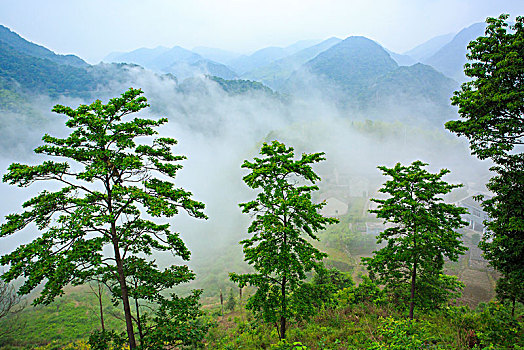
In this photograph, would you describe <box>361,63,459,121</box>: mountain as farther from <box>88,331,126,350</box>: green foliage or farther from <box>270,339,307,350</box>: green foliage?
<box>88,331,126,350</box>: green foliage

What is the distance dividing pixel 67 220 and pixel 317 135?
124 metres

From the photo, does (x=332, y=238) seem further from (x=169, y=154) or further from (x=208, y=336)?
(x=169, y=154)

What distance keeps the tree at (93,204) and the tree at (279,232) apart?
87.9 inches

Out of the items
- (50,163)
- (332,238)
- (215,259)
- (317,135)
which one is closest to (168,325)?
(50,163)

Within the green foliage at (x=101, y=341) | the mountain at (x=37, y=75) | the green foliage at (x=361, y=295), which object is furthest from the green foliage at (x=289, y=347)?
the mountain at (x=37, y=75)

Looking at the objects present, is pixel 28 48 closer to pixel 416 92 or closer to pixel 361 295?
pixel 361 295

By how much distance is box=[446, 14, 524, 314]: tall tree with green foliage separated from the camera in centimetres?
783

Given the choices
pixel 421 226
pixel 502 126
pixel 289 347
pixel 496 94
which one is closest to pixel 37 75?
pixel 289 347

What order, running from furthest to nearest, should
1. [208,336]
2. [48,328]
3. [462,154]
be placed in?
[462,154]
[48,328]
[208,336]

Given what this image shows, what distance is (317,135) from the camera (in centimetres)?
12456

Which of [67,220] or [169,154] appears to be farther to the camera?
[169,154]

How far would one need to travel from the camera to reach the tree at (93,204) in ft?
20.5

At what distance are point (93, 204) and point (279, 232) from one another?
555cm

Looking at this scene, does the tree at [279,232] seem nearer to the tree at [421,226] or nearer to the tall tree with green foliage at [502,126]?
the tree at [421,226]
